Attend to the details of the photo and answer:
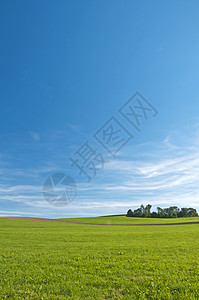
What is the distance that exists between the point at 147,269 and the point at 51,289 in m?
4.12

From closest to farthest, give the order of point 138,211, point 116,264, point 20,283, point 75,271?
point 20,283 → point 75,271 → point 116,264 → point 138,211

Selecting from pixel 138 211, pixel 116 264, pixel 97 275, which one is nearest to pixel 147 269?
pixel 116 264

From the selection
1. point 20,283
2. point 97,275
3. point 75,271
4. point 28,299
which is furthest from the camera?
point 75,271

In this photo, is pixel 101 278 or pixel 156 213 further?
pixel 156 213

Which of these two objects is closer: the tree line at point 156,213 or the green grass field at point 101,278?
the green grass field at point 101,278

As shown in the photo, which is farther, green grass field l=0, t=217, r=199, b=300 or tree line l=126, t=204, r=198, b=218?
tree line l=126, t=204, r=198, b=218

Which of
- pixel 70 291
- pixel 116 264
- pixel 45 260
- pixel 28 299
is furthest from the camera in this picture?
pixel 45 260

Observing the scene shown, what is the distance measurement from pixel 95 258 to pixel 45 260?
2629 mm

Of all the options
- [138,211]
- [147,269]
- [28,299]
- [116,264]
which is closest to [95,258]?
[116,264]

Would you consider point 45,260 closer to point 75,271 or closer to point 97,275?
point 75,271

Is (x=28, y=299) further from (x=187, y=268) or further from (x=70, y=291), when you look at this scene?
(x=187, y=268)

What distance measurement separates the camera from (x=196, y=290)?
6215mm

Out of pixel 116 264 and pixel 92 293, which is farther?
pixel 116 264

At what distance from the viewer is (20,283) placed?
7117 mm
